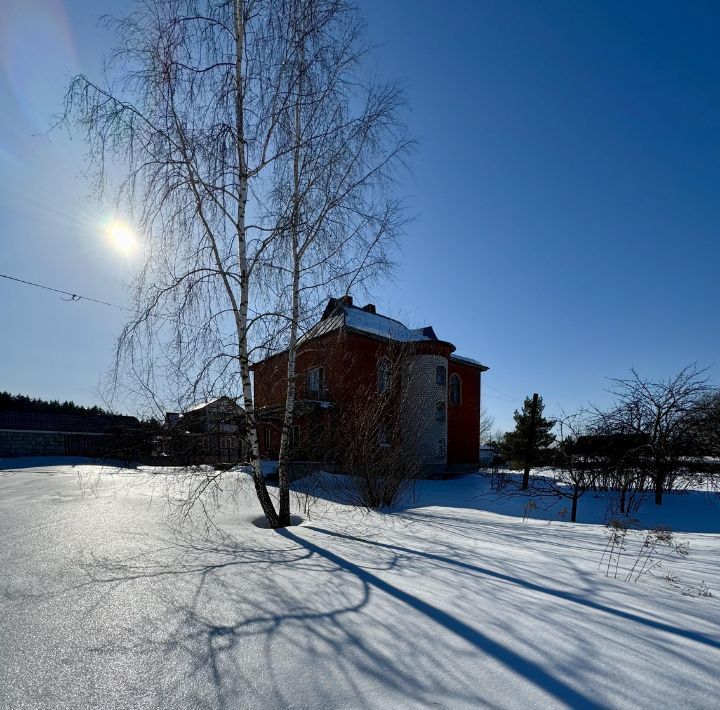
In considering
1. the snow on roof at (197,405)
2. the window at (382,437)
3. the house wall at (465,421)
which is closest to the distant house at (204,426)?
the snow on roof at (197,405)

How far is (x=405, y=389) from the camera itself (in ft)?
34.6

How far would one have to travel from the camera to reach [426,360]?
19125 millimetres

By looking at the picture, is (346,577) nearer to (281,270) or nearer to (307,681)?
(307,681)

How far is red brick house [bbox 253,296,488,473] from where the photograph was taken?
9.52 m

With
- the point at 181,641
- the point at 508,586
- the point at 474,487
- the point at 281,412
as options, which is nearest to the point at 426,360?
the point at 474,487

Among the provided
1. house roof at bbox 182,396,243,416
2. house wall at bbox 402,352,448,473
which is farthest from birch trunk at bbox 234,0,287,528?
house wall at bbox 402,352,448,473

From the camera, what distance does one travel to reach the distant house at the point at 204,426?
573 cm

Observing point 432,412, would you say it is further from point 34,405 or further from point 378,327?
point 34,405

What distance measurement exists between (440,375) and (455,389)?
270cm

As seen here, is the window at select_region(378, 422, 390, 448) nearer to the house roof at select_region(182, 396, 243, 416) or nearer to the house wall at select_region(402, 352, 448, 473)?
the house roof at select_region(182, 396, 243, 416)

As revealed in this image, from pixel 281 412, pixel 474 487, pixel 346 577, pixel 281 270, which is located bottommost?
pixel 474 487

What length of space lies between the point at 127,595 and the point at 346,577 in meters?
1.56

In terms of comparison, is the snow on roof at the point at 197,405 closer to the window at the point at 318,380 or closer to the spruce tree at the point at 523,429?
the window at the point at 318,380

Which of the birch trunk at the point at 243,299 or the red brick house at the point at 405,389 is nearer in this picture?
the birch trunk at the point at 243,299
